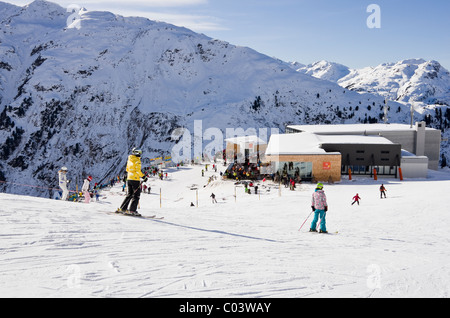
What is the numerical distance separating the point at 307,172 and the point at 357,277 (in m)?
27.1

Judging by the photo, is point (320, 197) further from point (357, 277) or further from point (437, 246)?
point (357, 277)

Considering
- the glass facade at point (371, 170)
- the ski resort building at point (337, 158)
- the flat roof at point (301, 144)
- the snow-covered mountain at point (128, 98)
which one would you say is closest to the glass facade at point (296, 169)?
the ski resort building at point (337, 158)

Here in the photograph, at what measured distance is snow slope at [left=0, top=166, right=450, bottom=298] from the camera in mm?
4559

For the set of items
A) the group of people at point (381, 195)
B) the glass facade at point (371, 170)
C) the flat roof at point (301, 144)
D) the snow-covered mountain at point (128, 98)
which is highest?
the snow-covered mountain at point (128, 98)

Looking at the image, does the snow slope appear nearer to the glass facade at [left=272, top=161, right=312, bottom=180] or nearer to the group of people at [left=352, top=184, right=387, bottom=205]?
the group of people at [left=352, top=184, right=387, bottom=205]

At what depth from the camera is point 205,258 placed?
5.94 meters

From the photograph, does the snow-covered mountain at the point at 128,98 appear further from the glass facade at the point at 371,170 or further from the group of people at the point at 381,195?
the group of people at the point at 381,195

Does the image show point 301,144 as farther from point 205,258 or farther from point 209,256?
point 205,258

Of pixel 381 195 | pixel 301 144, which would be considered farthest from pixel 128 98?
pixel 381 195

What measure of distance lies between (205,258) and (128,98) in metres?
101

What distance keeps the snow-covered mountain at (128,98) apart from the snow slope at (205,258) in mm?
71901

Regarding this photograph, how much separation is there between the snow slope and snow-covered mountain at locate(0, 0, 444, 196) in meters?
71.9

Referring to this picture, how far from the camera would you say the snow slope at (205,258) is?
456cm
